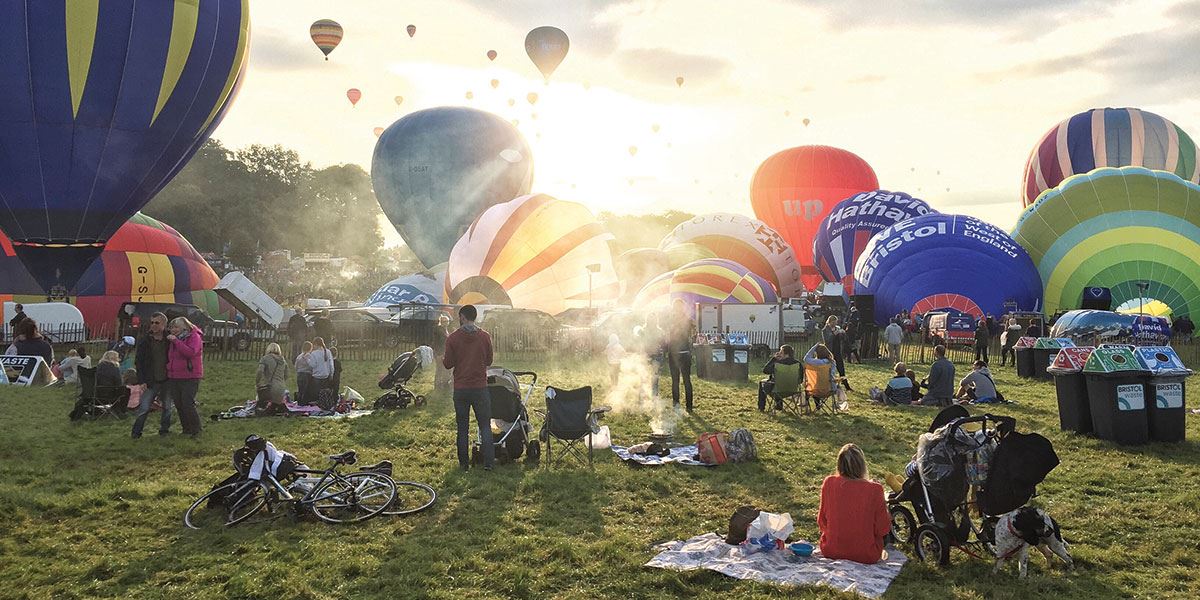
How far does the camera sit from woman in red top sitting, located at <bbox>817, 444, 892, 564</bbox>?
679 centimetres

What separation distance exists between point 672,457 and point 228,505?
16.1ft

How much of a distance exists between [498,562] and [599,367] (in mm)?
15846

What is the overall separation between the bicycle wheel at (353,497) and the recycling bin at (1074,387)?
8.58 meters

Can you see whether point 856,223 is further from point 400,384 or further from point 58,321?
point 58,321

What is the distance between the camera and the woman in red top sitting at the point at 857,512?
6793mm

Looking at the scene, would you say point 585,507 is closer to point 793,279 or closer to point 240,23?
point 240,23

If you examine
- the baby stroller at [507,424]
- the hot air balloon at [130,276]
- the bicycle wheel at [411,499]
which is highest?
the hot air balloon at [130,276]

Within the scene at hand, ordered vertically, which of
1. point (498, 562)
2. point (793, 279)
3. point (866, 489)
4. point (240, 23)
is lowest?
point (498, 562)

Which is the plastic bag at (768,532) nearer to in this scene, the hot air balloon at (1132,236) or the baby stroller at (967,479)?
the baby stroller at (967,479)

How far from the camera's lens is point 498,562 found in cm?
716

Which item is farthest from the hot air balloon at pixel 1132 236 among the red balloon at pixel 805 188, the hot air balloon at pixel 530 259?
the red balloon at pixel 805 188

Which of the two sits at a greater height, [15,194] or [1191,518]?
[15,194]

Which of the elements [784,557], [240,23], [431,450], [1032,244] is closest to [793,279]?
[1032,244]

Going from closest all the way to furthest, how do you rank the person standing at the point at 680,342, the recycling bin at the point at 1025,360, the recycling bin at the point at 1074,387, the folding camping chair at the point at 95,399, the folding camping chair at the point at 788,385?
the recycling bin at the point at 1074,387, the folding camping chair at the point at 95,399, the folding camping chair at the point at 788,385, the person standing at the point at 680,342, the recycling bin at the point at 1025,360
